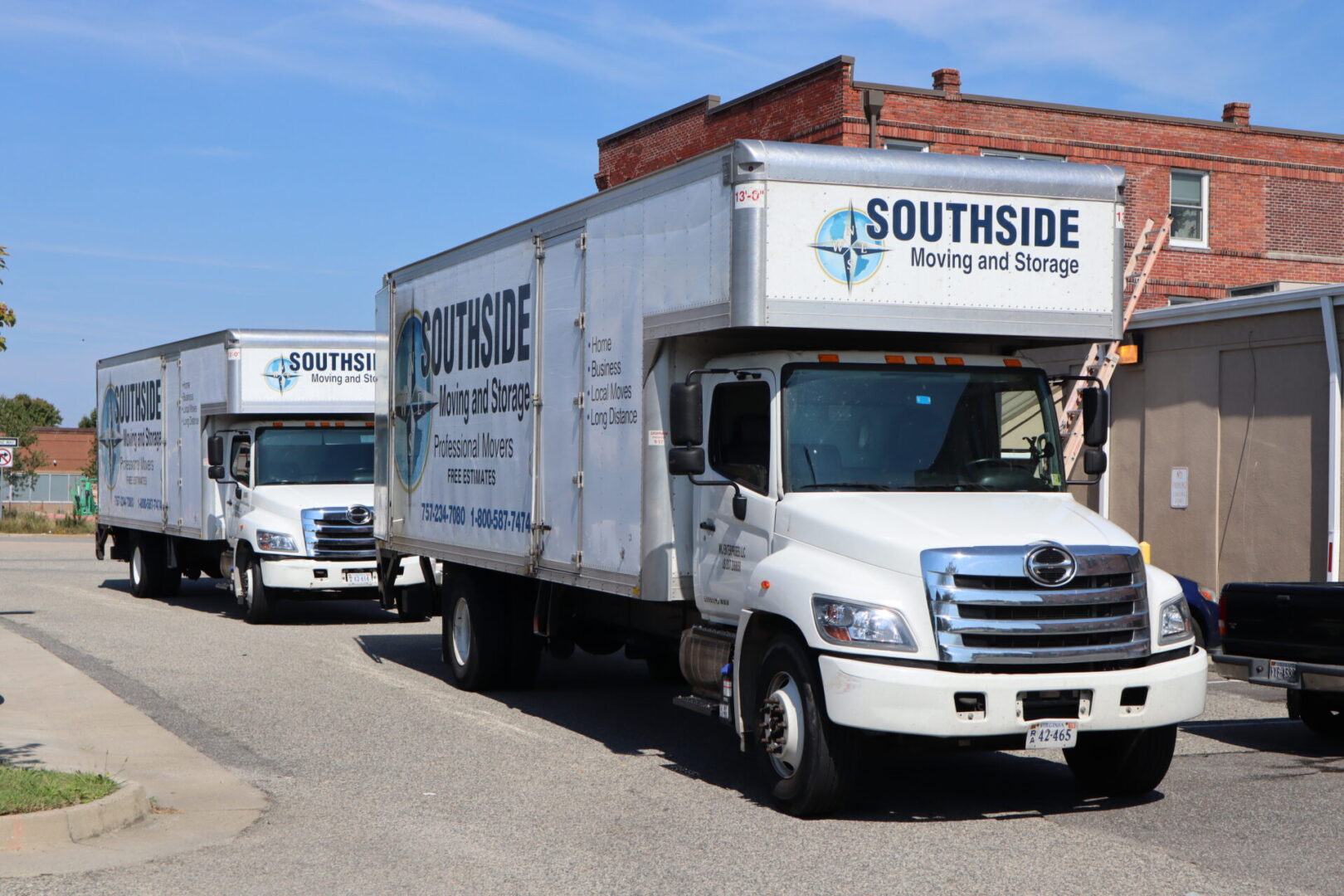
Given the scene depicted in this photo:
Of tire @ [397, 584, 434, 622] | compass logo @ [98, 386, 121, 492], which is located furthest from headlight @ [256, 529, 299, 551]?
compass logo @ [98, 386, 121, 492]

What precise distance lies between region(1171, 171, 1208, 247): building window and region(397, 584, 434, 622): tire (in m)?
22.0

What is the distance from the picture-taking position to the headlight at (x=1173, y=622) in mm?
8094

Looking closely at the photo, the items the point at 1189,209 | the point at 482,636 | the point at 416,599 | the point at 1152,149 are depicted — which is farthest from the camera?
the point at 1189,209

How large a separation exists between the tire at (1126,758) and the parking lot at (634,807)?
14 cm

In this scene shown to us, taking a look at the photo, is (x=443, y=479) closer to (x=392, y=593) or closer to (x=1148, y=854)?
(x=392, y=593)

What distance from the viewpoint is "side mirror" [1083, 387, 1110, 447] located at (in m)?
9.51

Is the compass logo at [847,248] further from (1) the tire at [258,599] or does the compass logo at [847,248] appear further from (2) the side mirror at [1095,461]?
(1) the tire at [258,599]

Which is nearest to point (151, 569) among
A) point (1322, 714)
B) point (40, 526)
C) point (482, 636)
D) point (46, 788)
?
point (482, 636)

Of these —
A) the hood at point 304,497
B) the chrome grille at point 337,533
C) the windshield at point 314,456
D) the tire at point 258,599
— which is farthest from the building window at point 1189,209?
the tire at point 258,599

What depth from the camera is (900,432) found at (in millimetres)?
8781

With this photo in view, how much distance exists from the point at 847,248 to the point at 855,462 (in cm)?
122

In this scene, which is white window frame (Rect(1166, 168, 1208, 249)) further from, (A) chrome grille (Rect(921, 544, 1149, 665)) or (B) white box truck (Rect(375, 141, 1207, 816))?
(A) chrome grille (Rect(921, 544, 1149, 665))

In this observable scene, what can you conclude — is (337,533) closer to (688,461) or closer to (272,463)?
(272,463)

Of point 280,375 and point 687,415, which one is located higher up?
point 280,375
